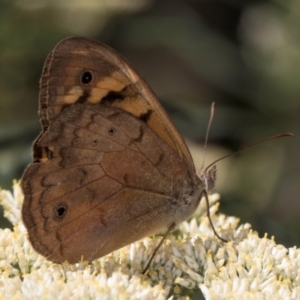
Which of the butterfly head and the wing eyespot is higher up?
the butterfly head

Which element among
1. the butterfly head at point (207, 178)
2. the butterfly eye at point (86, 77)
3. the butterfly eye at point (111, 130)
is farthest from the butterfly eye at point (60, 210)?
the butterfly head at point (207, 178)

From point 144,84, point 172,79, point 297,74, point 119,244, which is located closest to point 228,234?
point 119,244

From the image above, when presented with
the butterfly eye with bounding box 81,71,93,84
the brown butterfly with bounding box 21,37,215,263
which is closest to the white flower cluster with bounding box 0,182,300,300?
the brown butterfly with bounding box 21,37,215,263

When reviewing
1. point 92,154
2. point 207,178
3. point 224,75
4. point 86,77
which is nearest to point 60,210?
point 92,154

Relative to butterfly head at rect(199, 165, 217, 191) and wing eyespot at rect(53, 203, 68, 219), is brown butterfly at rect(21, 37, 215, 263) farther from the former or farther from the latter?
butterfly head at rect(199, 165, 217, 191)

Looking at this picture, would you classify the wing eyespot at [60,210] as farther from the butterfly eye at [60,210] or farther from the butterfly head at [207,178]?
the butterfly head at [207,178]

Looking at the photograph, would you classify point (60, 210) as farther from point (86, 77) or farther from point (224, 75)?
point (224, 75)
